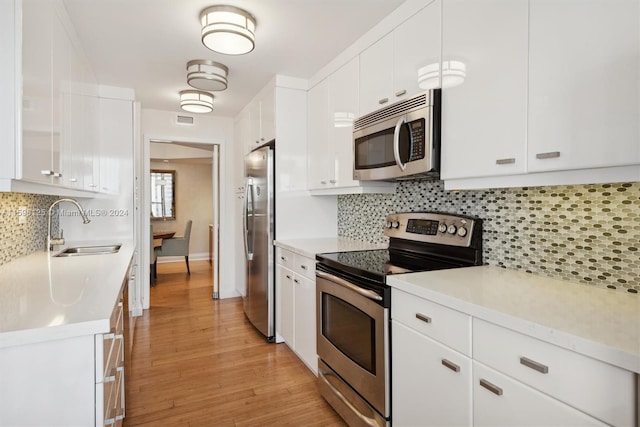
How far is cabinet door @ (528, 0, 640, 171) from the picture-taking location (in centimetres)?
106

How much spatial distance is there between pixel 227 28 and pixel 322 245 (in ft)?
5.34

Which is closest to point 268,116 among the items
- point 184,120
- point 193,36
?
point 193,36

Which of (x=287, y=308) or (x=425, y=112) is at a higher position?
(x=425, y=112)

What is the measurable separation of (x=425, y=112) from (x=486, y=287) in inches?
35.5

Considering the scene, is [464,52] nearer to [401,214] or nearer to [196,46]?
[401,214]

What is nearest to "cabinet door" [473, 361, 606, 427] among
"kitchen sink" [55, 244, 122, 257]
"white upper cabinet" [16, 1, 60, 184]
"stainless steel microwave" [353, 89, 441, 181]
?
"stainless steel microwave" [353, 89, 441, 181]

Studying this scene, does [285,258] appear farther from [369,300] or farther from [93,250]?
[93,250]

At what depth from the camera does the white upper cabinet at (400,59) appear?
1.83m

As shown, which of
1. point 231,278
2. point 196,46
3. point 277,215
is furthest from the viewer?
point 231,278

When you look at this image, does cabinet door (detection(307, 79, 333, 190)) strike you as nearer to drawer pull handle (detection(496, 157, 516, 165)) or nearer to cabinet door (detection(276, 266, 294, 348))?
cabinet door (detection(276, 266, 294, 348))

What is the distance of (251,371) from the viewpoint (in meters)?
A: 2.64

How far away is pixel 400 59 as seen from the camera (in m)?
2.05

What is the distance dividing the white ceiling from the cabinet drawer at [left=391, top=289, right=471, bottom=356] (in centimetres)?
168

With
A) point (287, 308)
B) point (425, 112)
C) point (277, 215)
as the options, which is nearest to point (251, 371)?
point (287, 308)
